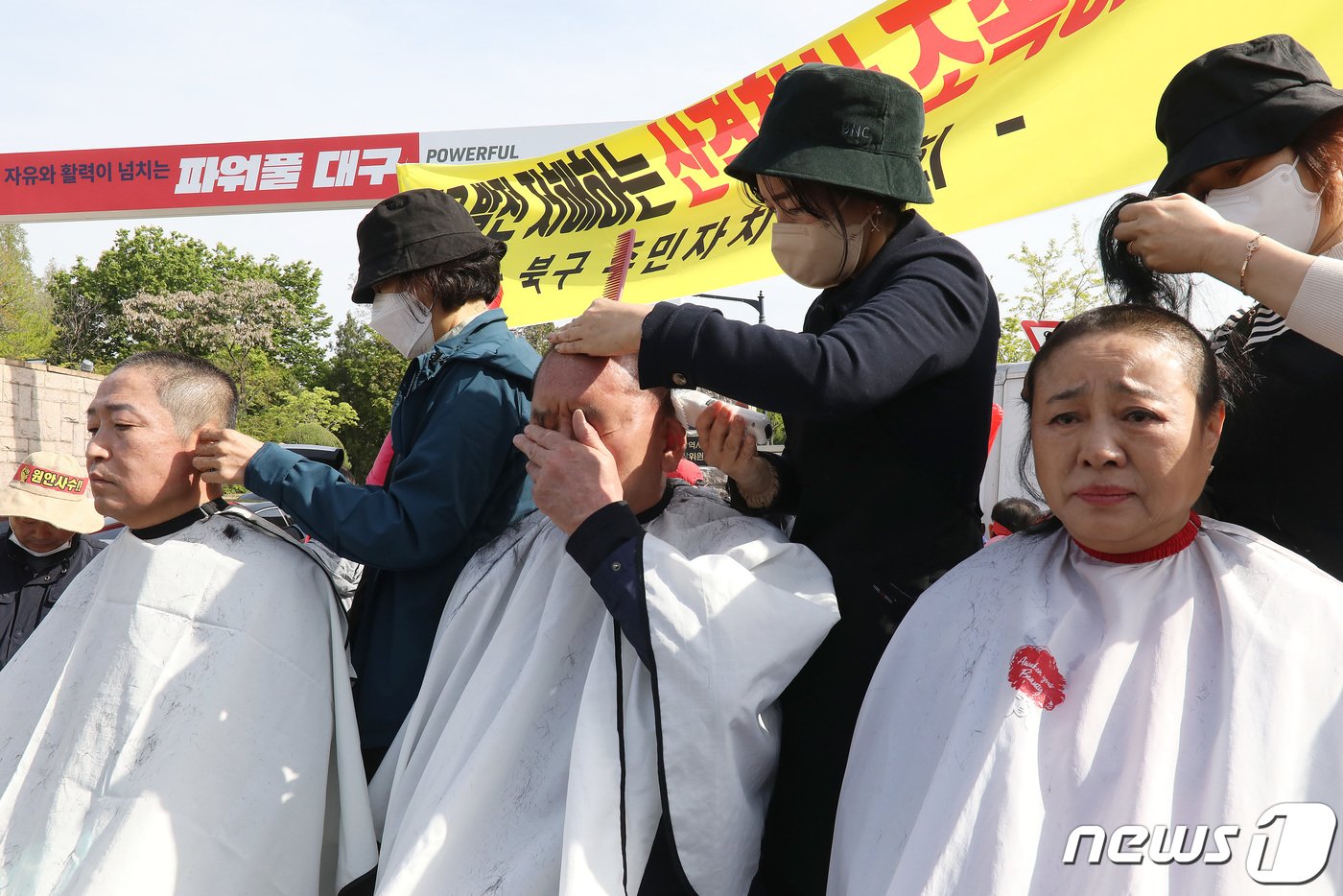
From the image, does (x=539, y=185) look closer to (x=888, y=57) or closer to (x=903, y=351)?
(x=888, y=57)

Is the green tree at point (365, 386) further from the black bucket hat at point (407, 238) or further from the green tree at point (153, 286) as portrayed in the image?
the black bucket hat at point (407, 238)

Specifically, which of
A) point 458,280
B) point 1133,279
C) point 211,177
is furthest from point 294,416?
point 1133,279

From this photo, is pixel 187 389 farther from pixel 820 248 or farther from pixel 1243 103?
pixel 1243 103

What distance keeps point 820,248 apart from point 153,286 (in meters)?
41.9

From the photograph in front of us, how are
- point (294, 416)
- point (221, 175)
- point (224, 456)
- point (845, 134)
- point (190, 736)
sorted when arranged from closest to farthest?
point (845, 134) → point (190, 736) → point (224, 456) → point (221, 175) → point (294, 416)

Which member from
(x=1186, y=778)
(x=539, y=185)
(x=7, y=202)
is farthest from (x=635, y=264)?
(x=7, y=202)

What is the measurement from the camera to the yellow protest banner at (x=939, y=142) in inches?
140

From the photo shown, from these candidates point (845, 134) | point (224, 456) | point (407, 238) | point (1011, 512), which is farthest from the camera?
point (1011, 512)

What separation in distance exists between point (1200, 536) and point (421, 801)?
1424mm

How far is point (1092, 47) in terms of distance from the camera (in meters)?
3.65

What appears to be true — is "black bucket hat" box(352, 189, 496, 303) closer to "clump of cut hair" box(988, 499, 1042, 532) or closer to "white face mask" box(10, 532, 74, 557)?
"white face mask" box(10, 532, 74, 557)

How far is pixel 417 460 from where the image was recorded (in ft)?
7.71

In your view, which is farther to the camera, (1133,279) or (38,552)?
(38,552)

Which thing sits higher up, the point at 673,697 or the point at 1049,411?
the point at 1049,411
